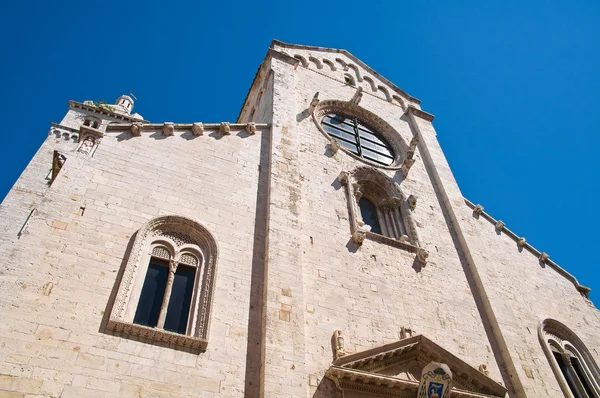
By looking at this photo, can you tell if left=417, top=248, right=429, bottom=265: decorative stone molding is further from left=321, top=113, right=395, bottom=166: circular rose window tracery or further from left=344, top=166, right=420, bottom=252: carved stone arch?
left=321, top=113, right=395, bottom=166: circular rose window tracery

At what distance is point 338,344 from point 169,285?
11.0ft

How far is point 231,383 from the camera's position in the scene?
7.68 m

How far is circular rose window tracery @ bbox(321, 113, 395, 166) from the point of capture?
15.6m

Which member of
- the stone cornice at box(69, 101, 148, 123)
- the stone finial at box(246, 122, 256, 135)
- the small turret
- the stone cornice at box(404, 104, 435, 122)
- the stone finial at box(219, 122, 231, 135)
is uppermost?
the small turret

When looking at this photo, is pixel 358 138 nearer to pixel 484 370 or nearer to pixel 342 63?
pixel 342 63

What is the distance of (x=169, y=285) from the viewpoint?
28.8 feet

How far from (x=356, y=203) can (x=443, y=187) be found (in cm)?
380

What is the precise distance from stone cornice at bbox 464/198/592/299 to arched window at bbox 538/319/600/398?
99.8 inches

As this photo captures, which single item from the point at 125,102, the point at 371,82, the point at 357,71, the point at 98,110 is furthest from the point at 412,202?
the point at 125,102

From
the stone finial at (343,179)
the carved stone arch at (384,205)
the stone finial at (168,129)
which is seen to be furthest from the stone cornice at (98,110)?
the stone finial at (343,179)

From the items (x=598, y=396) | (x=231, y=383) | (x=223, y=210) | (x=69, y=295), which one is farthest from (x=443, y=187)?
(x=69, y=295)

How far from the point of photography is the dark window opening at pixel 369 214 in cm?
1332

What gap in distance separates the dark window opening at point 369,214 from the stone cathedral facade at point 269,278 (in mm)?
43

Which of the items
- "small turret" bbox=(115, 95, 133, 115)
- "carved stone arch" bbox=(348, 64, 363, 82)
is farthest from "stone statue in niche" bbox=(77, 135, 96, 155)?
"small turret" bbox=(115, 95, 133, 115)
